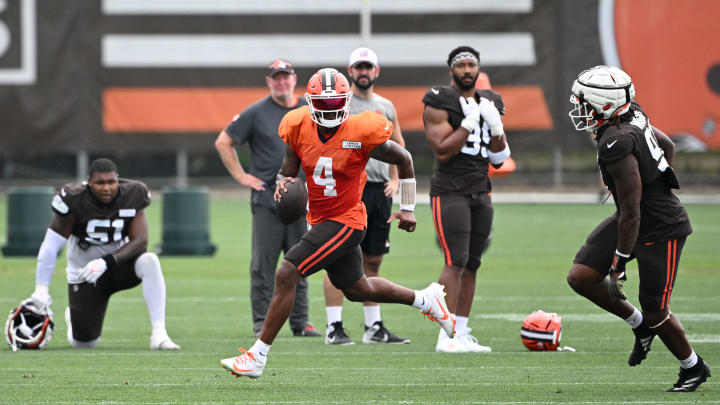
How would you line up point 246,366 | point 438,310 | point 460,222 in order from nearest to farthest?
point 246,366, point 438,310, point 460,222

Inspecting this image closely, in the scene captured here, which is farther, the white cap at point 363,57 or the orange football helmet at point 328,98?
the white cap at point 363,57

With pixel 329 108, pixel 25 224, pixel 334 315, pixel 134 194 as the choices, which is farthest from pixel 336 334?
pixel 25 224

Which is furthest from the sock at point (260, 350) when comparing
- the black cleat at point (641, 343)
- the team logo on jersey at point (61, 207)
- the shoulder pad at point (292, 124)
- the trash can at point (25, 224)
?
the trash can at point (25, 224)

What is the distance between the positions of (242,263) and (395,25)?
10222 mm

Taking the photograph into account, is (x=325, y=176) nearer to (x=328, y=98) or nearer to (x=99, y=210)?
(x=328, y=98)

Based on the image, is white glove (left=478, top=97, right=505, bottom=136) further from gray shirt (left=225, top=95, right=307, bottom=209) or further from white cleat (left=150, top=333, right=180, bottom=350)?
white cleat (left=150, top=333, right=180, bottom=350)

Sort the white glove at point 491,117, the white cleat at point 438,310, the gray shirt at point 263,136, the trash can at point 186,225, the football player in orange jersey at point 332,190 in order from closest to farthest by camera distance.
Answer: the football player in orange jersey at point 332,190 < the white cleat at point 438,310 < the white glove at point 491,117 < the gray shirt at point 263,136 < the trash can at point 186,225

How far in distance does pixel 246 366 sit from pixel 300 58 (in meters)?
17.3

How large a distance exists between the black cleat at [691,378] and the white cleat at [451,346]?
185 centimetres

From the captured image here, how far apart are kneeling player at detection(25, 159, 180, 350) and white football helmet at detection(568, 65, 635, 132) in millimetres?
3334

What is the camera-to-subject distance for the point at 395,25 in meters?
23.0

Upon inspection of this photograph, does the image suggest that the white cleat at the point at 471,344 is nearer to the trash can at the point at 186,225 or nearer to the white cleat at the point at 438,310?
the white cleat at the point at 438,310

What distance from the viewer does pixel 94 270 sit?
7.89 m

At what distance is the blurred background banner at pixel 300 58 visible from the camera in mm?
22703
